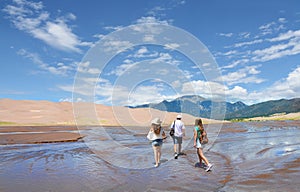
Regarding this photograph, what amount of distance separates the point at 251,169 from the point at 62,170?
838cm

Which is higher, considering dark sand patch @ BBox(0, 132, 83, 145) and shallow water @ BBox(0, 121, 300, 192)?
dark sand patch @ BBox(0, 132, 83, 145)

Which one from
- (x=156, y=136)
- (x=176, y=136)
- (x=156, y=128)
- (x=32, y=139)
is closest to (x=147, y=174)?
(x=156, y=136)

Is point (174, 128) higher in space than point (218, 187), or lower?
higher

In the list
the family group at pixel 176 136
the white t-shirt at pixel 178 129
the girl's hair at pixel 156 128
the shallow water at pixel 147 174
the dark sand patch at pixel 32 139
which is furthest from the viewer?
the dark sand patch at pixel 32 139

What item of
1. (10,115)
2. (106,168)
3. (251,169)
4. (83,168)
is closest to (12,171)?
(83,168)

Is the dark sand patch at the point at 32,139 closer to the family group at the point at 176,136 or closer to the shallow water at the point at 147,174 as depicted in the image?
the shallow water at the point at 147,174

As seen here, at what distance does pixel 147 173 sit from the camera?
11922 millimetres

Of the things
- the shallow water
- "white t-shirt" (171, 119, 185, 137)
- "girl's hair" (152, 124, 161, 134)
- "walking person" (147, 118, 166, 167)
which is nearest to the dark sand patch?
the shallow water

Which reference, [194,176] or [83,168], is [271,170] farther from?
[83,168]

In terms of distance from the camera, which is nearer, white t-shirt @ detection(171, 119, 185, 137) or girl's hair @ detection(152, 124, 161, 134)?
girl's hair @ detection(152, 124, 161, 134)

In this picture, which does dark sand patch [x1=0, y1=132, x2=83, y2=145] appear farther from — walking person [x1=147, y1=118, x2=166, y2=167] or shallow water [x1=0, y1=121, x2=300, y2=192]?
walking person [x1=147, y1=118, x2=166, y2=167]

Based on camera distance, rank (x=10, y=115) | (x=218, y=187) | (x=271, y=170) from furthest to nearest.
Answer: (x=10, y=115), (x=271, y=170), (x=218, y=187)

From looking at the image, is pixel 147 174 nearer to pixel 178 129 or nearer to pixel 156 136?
pixel 156 136

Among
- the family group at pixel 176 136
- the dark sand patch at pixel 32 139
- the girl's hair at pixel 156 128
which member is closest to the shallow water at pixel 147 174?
the family group at pixel 176 136
